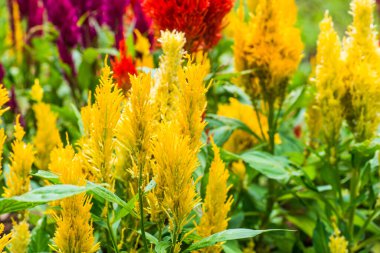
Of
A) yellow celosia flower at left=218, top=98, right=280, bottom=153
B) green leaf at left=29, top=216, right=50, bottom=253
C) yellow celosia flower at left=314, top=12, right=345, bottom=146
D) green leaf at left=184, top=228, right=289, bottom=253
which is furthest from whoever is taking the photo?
yellow celosia flower at left=218, top=98, right=280, bottom=153

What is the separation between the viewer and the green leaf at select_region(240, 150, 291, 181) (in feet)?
6.95

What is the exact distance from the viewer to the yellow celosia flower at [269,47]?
90.4 inches

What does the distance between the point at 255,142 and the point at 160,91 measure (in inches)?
50.9

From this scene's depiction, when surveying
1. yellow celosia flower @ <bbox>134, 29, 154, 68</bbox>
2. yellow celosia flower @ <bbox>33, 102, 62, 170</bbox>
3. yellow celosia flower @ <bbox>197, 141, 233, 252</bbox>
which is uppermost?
yellow celosia flower @ <bbox>134, 29, 154, 68</bbox>

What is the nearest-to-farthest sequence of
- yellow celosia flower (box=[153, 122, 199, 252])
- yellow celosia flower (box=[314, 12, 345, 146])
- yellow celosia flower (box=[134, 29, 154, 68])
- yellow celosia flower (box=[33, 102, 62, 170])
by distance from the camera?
yellow celosia flower (box=[153, 122, 199, 252]) < yellow celosia flower (box=[314, 12, 345, 146]) < yellow celosia flower (box=[33, 102, 62, 170]) < yellow celosia flower (box=[134, 29, 154, 68])

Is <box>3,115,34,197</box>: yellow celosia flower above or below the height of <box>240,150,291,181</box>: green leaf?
above

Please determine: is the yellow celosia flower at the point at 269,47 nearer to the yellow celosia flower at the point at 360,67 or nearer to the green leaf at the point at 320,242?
the yellow celosia flower at the point at 360,67

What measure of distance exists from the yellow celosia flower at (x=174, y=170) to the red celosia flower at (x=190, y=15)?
56 centimetres

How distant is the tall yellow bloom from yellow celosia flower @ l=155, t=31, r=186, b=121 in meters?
0.70

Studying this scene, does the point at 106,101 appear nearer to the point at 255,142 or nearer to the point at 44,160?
the point at 44,160

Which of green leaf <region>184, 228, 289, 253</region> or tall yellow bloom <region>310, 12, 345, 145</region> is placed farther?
tall yellow bloom <region>310, 12, 345, 145</region>

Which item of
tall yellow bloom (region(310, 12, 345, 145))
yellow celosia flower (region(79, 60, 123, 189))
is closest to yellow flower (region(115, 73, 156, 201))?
yellow celosia flower (region(79, 60, 123, 189))

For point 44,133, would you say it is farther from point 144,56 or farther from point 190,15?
point 190,15

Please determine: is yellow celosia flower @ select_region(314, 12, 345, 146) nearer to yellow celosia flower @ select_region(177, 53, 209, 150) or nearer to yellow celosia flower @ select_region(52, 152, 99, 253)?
yellow celosia flower @ select_region(177, 53, 209, 150)
